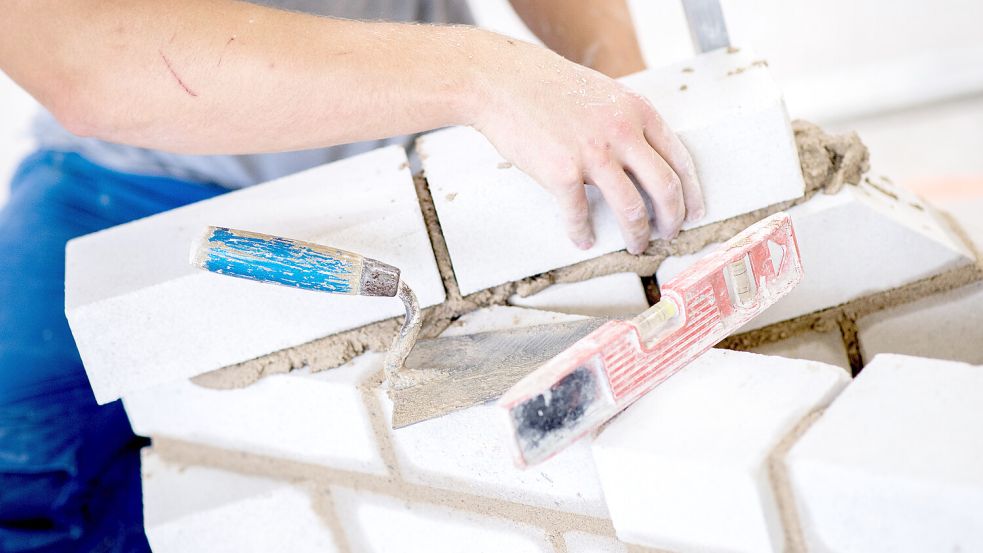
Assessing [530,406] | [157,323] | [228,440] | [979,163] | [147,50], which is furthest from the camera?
[979,163]

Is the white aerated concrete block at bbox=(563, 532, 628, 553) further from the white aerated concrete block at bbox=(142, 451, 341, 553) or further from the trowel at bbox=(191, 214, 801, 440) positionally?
the white aerated concrete block at bbox=(142, 451, 341, 553)

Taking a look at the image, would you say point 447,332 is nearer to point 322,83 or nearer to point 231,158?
point 322,83

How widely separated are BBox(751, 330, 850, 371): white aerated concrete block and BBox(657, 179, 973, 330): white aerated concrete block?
5 centimetres

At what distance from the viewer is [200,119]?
1.30m

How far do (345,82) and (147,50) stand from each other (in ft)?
0.84

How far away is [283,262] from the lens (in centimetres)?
117

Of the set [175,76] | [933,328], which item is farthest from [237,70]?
[933,328]

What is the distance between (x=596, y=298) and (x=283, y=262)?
48 cm

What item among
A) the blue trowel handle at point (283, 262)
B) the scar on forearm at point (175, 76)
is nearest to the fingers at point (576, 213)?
the blue trowel handle at point (283, 262)

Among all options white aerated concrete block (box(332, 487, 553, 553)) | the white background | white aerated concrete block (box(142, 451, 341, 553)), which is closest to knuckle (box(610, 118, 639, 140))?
white aerated concrete block (box(332, 487, 553, 553))

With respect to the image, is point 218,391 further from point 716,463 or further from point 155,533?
point 716,463

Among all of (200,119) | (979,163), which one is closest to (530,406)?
(200,119)

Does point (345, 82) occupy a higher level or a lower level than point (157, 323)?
higher

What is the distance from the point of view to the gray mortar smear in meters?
1.38
